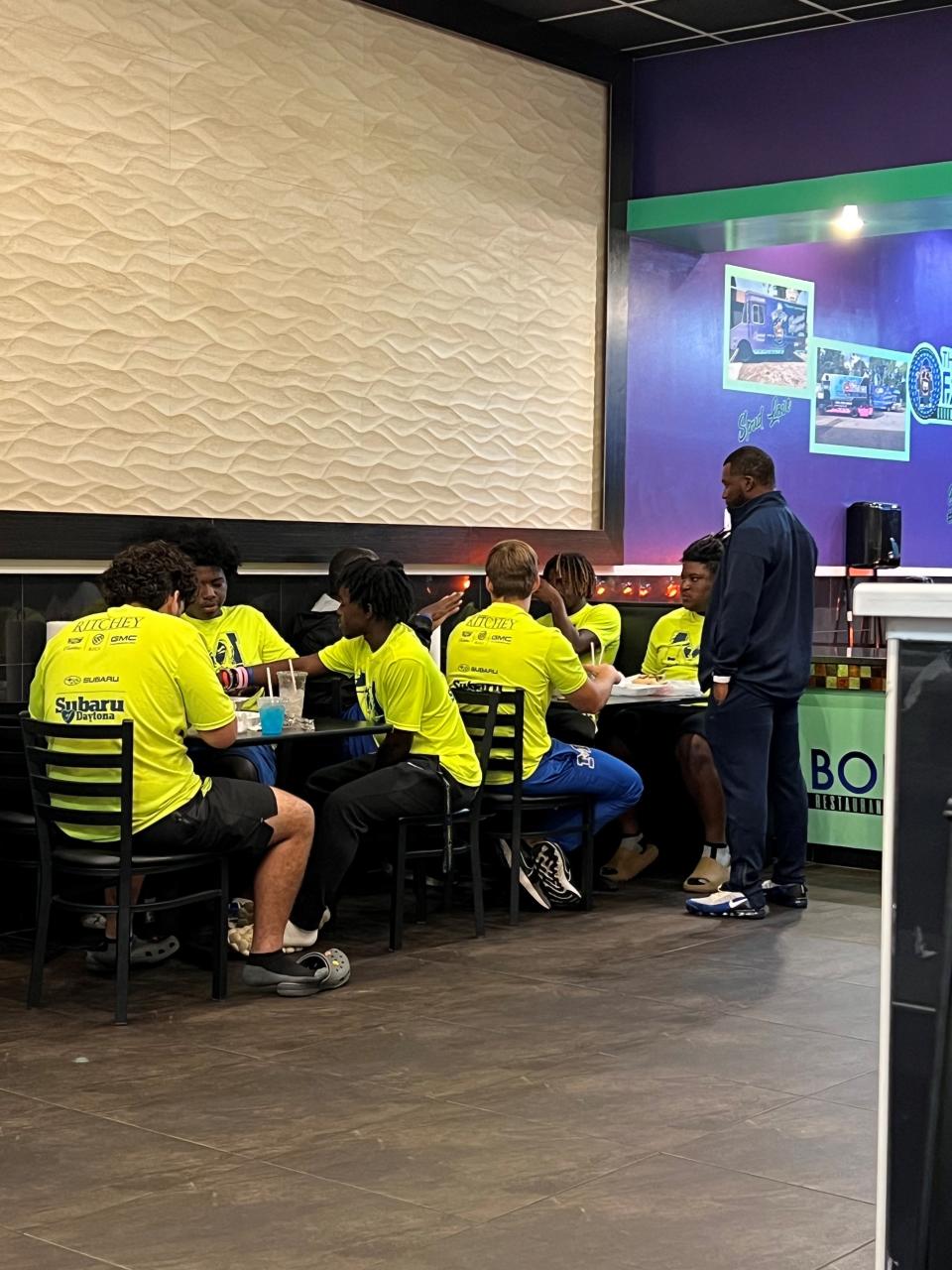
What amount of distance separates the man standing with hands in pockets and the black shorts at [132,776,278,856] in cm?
213

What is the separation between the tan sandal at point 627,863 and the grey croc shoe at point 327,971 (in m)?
2.21

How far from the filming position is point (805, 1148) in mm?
4184

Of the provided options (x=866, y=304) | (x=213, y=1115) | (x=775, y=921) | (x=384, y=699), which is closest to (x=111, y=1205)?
(x=213, y=1115)

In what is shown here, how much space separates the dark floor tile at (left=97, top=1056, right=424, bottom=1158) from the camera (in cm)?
421

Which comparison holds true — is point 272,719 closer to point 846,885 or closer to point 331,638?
point 331,638

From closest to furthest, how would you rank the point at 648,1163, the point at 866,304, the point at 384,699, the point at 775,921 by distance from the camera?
the point at 648,1163 < the point at 384,699 < the point at 775,921 < the point at 866,304

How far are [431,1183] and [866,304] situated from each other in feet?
29.8

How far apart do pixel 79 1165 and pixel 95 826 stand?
59.3 inches

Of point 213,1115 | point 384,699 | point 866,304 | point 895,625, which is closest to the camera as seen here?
point 895,625

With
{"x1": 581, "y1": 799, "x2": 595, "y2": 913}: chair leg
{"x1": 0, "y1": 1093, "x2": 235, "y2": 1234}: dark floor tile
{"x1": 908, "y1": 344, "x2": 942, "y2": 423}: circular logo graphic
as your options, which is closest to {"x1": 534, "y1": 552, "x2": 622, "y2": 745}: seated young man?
{"x1": 581, "y1": 799, "x2": 595, "y2": 913}: chair leg

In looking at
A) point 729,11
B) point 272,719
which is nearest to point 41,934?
point 272,719

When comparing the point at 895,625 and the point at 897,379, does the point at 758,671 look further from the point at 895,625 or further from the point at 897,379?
the point at 897,379

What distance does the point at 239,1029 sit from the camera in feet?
17.0

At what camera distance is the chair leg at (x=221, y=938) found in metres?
5.54
